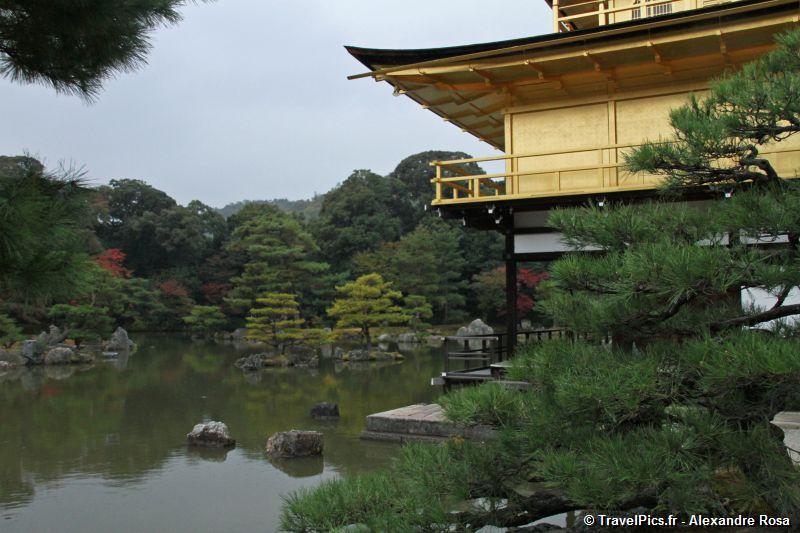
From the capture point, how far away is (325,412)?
9.37 metres

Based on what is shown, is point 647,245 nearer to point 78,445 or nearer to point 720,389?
point 720,389

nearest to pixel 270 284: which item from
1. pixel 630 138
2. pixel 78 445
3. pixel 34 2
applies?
pixel 78 445

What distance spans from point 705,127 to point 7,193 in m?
2.62

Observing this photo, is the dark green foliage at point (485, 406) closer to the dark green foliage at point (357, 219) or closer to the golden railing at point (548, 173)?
the golden railing at point (548, 173)

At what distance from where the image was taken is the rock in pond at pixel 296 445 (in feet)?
23.0

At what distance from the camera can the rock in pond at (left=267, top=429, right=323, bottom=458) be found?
7.01m

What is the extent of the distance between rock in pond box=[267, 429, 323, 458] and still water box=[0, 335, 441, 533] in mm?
137

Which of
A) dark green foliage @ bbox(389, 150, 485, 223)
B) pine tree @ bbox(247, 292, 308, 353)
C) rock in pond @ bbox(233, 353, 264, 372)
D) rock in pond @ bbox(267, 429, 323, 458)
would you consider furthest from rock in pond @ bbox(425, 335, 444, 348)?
rock in pond @ bbox(267, 429, 323, 458)

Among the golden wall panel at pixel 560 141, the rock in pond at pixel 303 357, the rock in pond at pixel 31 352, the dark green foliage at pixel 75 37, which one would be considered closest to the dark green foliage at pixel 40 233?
the dark green foliage at pixel 75 37

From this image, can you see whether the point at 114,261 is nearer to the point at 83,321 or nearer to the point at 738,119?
the point at 83,321

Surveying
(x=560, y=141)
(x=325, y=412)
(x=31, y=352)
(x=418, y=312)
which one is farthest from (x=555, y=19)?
(x=418, y=312)

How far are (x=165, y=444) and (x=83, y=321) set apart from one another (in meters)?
15.2

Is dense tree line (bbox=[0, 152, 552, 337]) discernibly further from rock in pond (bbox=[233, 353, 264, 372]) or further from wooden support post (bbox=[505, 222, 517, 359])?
wooden support post (bbox=[505, 222, 517, 359])

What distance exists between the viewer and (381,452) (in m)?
7.14
